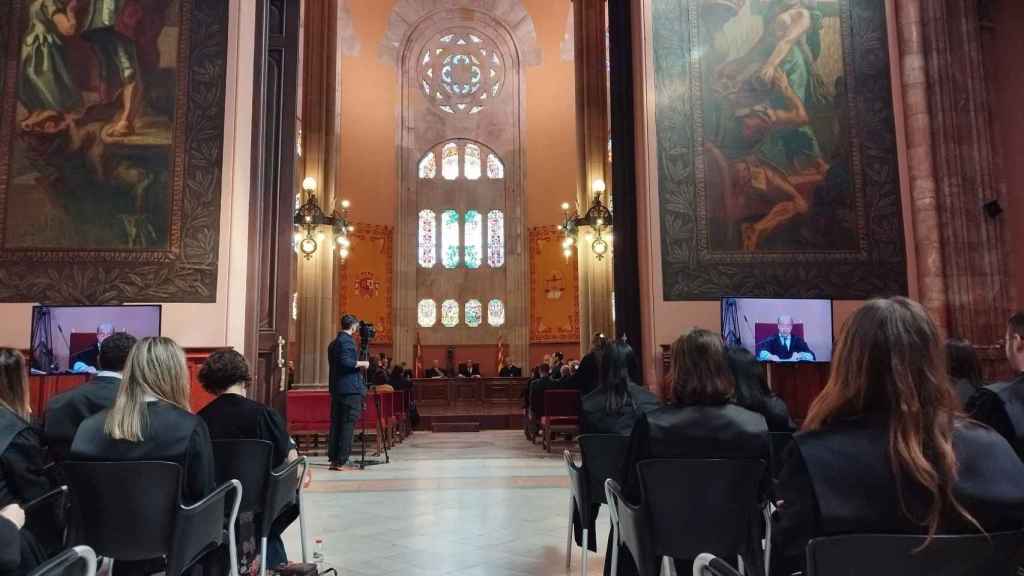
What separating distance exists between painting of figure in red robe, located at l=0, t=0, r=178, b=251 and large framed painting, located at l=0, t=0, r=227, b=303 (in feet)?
0.03

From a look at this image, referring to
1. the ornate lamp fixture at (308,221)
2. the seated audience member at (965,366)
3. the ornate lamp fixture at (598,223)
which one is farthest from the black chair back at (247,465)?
the ornate lamp fixture at (598,223)

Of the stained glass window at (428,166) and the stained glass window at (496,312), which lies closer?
the stained glass window at (496,312)

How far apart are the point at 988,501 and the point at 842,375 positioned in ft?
1.14

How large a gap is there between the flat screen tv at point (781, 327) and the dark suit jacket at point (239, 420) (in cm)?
514

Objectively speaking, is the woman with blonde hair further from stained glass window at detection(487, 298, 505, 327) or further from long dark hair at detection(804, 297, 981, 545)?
stained glass window at detection(487, 298, 505, 327)

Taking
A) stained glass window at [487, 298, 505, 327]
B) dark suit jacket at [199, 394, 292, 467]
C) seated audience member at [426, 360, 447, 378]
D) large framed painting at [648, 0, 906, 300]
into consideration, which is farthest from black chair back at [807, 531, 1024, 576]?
stained glass window at [487, 298, 505, 327]

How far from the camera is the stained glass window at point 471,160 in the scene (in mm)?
23500

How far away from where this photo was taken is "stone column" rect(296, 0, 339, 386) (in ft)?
45.7

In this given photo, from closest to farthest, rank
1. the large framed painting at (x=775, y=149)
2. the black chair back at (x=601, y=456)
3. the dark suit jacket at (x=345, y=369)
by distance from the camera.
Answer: the black chair back at (x=601, y=456), the dark suit jacket at (x=345, y=369), the large framed painting at (x=775, y=149)

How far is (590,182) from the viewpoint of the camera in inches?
585

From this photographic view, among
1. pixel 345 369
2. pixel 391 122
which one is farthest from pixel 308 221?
pixel 391 122

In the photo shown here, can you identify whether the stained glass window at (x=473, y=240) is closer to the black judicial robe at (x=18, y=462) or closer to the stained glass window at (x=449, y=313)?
the stained glass window at (x=449, y=313)

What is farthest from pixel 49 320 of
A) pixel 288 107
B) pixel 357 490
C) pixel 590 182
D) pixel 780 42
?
pixel 590 182

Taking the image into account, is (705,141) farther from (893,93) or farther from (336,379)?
(336,379)
